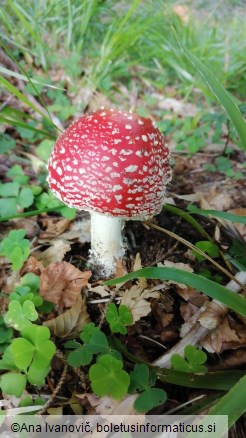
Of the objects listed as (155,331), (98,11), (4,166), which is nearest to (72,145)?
(155,331)

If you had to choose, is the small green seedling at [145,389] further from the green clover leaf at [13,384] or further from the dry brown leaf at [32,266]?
the dry brown leaf at [32,266]

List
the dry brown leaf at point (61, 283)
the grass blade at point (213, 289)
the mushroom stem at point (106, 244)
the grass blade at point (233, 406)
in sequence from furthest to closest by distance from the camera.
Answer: the mushroom stem at point (106, 244)
the dry brown leaf at point (61, 283)
the grass blade at point (213, 289)
the grass blade at point (233, 406)

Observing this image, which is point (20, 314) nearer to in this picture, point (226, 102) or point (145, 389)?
point (145, 389)

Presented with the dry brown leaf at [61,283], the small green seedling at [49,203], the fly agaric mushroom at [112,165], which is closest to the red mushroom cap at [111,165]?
the fly agaric mushroom at [112,165]

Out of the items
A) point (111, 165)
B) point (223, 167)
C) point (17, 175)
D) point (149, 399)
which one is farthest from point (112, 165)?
point (223, 167)

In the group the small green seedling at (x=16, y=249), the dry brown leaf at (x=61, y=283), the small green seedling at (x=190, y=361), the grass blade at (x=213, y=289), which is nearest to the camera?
the grass blade at (x=213, y=289)

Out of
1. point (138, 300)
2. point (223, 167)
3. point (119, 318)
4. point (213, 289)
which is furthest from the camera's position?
point (223, 167)

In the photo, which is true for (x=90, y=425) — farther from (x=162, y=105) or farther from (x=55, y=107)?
(x=162, y=105)
